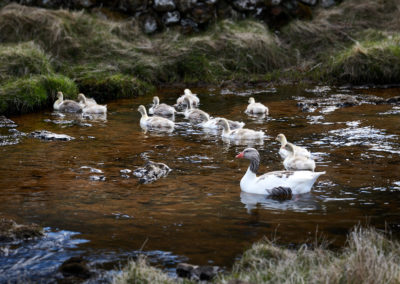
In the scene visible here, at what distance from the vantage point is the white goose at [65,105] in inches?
627

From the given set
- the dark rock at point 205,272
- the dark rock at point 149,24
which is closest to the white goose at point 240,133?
the dark rock at point 205,272

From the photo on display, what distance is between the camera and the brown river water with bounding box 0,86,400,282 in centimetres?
642

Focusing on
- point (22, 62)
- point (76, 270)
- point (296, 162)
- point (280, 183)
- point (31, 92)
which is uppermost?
point (22, 62)

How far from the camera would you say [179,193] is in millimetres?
8602

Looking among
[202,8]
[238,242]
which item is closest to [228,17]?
A: [202,8]

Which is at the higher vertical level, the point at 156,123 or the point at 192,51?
the point at 192,51

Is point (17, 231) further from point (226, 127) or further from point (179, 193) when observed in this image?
point (226, 127)

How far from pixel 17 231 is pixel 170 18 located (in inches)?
698

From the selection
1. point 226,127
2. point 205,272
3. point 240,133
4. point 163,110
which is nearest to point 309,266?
point 205,272

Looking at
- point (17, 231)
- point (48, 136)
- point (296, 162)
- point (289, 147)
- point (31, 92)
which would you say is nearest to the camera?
point (17, 231)

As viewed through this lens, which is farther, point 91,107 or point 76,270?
point 91,107

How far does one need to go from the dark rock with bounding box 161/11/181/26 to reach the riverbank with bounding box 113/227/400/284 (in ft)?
59.5

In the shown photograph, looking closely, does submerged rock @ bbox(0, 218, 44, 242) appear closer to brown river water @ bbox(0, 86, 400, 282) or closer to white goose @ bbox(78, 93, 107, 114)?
brown river water @ bbox(0, 86, 400, 282)

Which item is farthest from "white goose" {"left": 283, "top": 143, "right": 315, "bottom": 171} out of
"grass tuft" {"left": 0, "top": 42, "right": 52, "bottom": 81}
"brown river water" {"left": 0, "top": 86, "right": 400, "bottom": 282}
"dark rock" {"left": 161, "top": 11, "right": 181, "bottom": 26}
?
"dark rock" {"left": 161, "top": 11, "right": 181, "bottom": 26}
